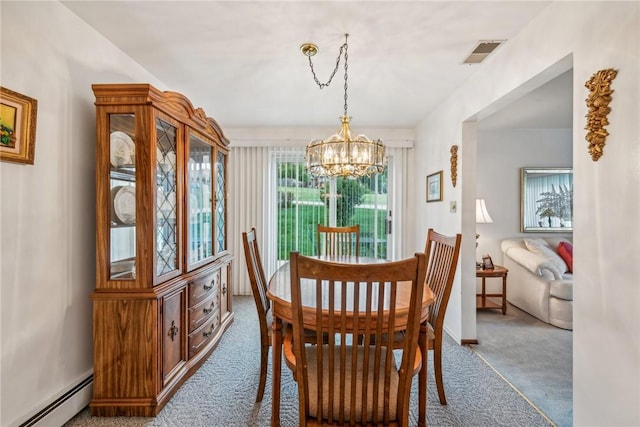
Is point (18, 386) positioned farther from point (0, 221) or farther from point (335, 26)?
point (335, 26)

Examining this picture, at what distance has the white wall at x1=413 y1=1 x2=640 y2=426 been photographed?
1253 mm

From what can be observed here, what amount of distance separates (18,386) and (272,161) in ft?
11.0

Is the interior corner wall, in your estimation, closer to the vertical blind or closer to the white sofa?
the vertical blind

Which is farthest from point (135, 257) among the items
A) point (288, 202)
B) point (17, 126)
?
point (288, 202)

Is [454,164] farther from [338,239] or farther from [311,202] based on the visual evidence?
[311,202]

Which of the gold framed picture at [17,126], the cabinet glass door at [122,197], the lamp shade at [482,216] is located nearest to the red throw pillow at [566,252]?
the lamp shade at [482,216]

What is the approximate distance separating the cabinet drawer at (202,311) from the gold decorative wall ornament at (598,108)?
264cm

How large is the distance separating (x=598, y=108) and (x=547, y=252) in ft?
9.43

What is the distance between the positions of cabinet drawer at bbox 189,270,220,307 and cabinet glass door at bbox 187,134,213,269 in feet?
0.47

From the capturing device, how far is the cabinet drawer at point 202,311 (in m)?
2.26

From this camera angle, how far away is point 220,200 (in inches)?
118

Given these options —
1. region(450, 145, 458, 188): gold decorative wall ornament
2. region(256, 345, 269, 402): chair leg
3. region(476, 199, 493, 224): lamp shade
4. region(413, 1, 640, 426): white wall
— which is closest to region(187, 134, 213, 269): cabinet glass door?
region(256, 345, 269, 402): chair leg

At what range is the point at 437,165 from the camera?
11.2 ft

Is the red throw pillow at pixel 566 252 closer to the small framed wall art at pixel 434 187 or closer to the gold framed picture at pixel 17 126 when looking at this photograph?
the small framed wall art at pixel 434 187
